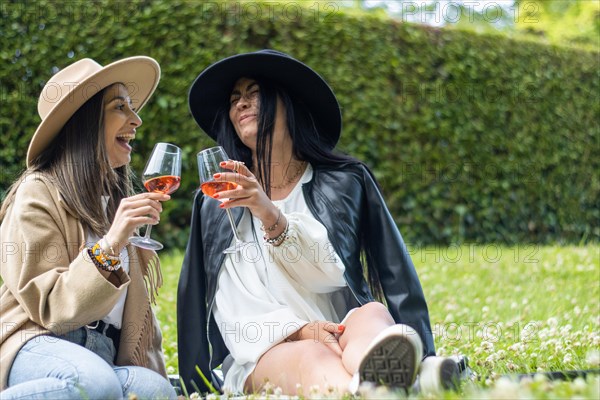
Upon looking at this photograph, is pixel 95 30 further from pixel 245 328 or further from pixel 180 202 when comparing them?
pixel 245 328

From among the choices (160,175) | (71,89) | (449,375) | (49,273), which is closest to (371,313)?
(449,375)

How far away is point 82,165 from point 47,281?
0.59m

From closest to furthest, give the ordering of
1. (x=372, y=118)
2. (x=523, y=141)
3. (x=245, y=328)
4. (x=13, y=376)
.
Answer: (x=13, y=376), (x=245, y=328), (x=372, y=118), (x=523, y=141)

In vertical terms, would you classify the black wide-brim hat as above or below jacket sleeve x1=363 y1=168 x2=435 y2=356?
above

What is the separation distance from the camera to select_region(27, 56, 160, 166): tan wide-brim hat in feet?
9.87

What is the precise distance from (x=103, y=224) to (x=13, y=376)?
71 cm

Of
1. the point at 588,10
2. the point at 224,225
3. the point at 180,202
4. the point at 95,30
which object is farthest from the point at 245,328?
the point at 588,10

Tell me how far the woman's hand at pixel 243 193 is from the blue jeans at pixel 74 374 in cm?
75

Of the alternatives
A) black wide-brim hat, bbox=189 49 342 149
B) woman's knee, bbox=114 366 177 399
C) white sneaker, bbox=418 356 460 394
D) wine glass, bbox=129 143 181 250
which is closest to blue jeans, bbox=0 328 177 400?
→ woman's knee, bbox=114 366 177 399

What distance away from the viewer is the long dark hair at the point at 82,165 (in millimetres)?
2965

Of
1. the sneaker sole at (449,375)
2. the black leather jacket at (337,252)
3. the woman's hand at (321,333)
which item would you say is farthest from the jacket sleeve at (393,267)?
the sneaker sole at (449,375)

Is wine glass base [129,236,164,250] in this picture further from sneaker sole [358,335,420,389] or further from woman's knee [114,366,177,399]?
sneaker sole [358,335,420,389]

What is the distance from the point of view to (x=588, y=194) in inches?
396

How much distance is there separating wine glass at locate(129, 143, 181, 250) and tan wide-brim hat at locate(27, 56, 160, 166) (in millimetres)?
424
